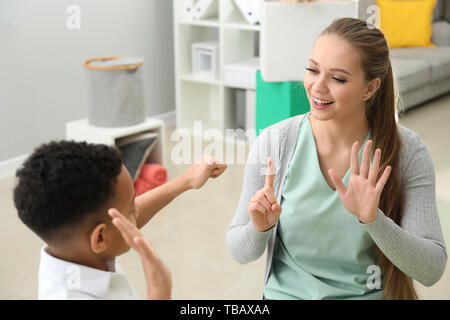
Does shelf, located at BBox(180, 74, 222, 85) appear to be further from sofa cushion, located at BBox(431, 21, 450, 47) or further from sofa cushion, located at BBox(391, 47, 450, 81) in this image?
sofa cushion, located at BBox(431, 21, 450, 47)

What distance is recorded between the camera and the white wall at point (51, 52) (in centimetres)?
323

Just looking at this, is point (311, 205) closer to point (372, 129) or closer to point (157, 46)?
point (372, 129)

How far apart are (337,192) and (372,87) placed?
235 mm

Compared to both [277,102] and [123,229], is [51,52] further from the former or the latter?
[123,229]

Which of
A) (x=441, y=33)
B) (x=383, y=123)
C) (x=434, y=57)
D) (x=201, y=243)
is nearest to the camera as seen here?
(x=383, y=123)

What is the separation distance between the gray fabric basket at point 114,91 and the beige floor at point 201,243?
0.47m

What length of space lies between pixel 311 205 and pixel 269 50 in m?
1.44

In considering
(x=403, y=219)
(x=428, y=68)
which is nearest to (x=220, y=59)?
(x=428, y=68)

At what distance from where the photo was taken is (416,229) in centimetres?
119

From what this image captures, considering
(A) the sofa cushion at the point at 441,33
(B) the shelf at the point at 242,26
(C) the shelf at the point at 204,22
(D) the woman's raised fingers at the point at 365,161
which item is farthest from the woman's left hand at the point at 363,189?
(C) the shelf at the point at 204,22

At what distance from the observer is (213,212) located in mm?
2848

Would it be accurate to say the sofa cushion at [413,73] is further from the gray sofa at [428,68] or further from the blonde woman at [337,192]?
the blonde woman at [337,192]
